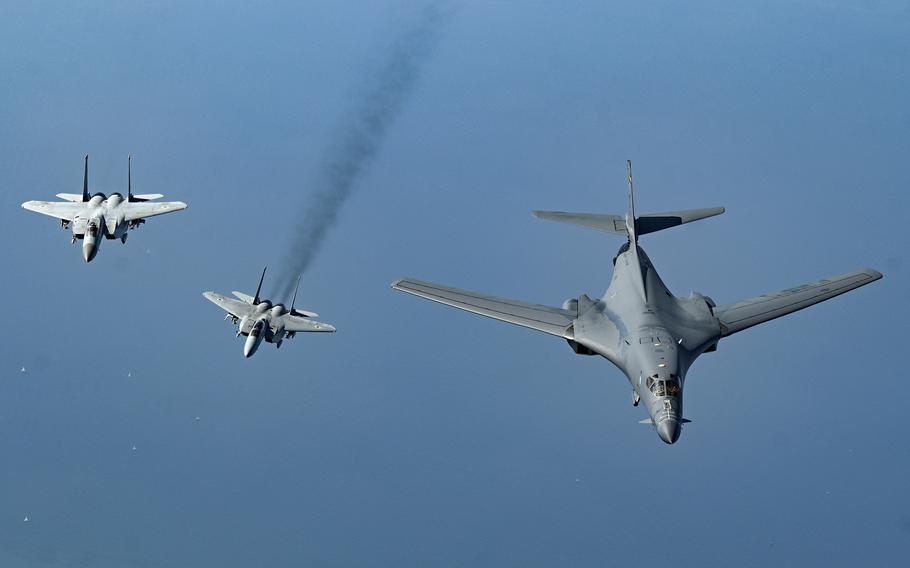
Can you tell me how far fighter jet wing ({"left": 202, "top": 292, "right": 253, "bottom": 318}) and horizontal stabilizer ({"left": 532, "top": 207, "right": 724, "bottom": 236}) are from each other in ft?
71.5

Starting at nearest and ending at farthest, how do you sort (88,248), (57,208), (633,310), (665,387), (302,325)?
1. (665,387)
2. (633,310)
3. (302,325)
4. (88,248)
5. (57,208)

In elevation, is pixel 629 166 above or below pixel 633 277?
above

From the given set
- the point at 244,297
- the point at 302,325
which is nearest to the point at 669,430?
the point at 302,325

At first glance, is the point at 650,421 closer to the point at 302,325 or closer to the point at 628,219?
the point at 628,219

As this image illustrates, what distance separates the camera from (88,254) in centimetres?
8556

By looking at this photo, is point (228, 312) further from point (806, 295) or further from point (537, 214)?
point (806, 295)

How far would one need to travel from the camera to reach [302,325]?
81.7 meters

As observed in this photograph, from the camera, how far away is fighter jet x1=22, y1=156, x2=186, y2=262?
8594 centimetres

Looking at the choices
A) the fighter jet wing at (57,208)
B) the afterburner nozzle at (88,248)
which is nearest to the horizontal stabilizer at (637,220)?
the afterburner nozzle at (88,248)

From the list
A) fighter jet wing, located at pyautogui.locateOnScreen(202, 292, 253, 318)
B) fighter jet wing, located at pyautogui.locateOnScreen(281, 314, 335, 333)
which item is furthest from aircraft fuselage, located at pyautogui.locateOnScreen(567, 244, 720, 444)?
fighter jet wing, located at pyautogui.locateOnScreen(202, 292, 253, 318)

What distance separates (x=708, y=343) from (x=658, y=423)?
439 inches

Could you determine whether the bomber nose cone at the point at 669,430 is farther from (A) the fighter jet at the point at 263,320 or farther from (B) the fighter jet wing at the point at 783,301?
(A) the fighter jet at the point at 263,320

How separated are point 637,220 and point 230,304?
29372 mm

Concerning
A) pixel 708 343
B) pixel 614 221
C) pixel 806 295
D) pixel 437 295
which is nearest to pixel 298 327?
Answer: pixel 437 295
